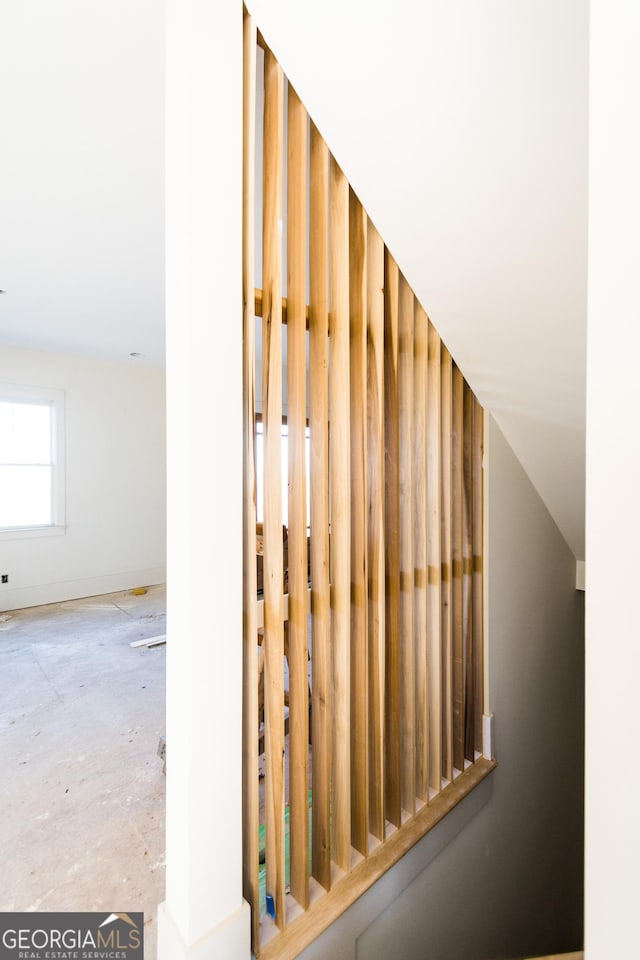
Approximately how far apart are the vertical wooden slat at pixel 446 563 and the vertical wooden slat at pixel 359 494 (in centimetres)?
54

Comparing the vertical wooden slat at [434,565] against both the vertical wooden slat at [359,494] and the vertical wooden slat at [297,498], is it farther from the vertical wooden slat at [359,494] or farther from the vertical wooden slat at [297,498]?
the vertical wooden slat at [297,498]

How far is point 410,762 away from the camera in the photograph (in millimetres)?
1639

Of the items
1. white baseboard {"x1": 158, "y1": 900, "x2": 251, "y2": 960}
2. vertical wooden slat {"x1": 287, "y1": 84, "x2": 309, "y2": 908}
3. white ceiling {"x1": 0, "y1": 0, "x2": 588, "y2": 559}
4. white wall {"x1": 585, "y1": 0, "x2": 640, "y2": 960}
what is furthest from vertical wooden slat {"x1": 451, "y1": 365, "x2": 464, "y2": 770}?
white wall {"x1": 585, "y1": 0, "x2": 640, "y2": 960}

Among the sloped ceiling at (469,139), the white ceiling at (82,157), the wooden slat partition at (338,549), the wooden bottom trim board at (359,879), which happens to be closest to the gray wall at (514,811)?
the wooden bottom trim board at (359,879)

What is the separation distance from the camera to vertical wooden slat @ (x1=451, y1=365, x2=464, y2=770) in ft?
6.20

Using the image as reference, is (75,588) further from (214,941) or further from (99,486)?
(214,941)

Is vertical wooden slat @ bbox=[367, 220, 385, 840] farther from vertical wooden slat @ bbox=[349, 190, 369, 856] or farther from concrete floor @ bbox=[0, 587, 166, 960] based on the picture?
concrete floor @ bbox=[0, 587, 166, 960]

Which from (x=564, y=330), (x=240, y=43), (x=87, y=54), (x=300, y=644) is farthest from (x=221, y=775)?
(x=87, y=54)

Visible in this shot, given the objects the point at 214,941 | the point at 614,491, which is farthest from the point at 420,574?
the point at 614,491

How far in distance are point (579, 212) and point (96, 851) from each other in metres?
2.56

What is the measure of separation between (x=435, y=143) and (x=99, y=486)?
5117mm

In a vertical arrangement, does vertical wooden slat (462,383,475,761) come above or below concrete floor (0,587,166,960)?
above

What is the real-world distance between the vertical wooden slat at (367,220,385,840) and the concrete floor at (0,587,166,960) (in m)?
0.89

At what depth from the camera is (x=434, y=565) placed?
69.3 inches
